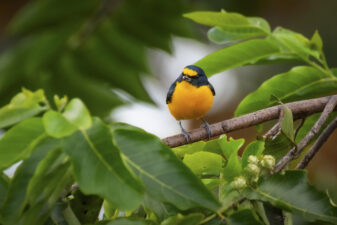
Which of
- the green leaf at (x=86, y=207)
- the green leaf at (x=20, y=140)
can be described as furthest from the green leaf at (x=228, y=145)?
the green leaf at (x=20, y=140)

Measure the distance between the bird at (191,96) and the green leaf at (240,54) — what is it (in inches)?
24.5

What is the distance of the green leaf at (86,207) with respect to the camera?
1.58 meters

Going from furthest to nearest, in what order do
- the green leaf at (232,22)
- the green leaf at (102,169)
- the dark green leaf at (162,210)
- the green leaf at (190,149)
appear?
the green leaf at (232,22) < the green leaf at (190,149) < the dark green leaf at (162,210) < the green leaf at (102,169)

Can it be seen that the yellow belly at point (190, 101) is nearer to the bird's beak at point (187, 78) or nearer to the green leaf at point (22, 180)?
the bird's beak at point (187, 78)

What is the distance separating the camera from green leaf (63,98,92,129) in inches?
47.4

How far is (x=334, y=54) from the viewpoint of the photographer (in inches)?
247

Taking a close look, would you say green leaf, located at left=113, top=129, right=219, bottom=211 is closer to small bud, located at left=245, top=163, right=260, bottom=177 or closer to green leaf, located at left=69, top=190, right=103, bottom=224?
small bud, located at left=245, top=163, right=260, bottom=177

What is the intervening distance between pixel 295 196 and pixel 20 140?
0.76m

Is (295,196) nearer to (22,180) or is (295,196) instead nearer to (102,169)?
(102,169)

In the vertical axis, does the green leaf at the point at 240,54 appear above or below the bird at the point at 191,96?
above

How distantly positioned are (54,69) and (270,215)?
10.0 ft

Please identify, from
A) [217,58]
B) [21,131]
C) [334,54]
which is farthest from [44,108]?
[334,54]

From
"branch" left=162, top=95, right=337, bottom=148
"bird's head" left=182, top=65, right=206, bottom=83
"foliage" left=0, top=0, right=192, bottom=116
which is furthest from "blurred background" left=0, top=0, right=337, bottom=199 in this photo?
"branch" left=162, top=95, right=337, bottom=148

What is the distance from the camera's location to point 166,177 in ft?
4.09
